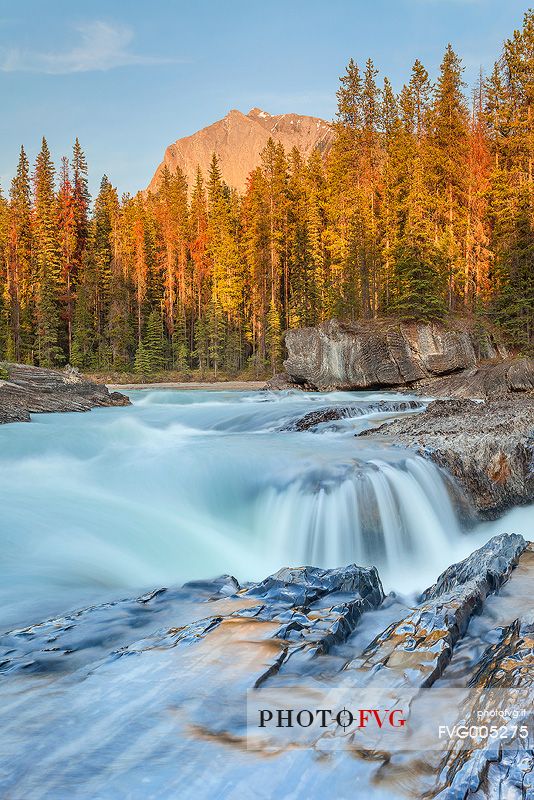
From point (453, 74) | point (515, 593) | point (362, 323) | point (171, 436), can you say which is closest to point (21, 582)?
point (515, 593)

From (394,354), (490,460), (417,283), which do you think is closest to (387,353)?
(394,354)

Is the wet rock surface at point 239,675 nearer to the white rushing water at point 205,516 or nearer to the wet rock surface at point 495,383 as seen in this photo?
the white rushing water at point 205,516

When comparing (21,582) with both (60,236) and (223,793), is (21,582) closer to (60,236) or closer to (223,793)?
(223,793)

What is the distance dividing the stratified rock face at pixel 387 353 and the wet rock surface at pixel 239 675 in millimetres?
18710

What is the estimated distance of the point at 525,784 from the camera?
1.65 meters

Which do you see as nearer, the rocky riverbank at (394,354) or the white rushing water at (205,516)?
the white rushing water at (205,516)

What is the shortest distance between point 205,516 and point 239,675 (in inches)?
174

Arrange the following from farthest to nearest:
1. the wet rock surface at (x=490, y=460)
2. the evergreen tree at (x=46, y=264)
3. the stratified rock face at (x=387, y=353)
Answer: the evergreen tree at (x=46, y=264), the stratified rock face at (x=387, y=353), the wet rock surface at (x=490, y=460)

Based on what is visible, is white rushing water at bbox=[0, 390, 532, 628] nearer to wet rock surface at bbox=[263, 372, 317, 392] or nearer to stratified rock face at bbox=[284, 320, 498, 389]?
stratified rock face at bbox=[284, 320, 498, 389]

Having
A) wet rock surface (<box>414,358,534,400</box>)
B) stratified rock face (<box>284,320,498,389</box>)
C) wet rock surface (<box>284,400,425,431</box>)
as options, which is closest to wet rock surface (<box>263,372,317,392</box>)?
stratified rock face (<box>284,320,498,389</box>)

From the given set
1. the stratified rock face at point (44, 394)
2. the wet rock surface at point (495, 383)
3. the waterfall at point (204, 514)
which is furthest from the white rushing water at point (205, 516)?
the wet rock surface at point (495, 383)

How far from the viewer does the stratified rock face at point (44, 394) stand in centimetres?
1233

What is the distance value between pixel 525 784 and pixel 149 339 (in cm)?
4203

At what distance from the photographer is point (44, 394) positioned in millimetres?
14273
